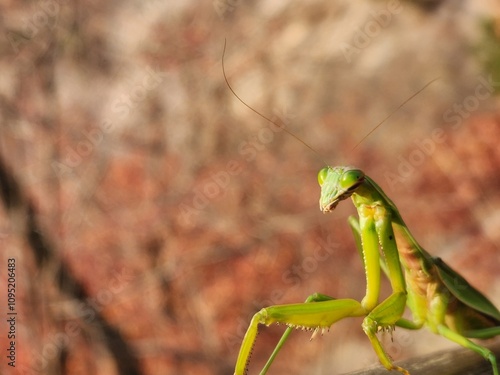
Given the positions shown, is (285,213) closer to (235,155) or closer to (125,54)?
(235,155)

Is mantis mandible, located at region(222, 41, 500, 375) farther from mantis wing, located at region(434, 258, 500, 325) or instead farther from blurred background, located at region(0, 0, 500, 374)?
blurred background, located at region(0, 0, 500, 374)

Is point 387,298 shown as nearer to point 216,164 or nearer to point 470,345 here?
point 470,345

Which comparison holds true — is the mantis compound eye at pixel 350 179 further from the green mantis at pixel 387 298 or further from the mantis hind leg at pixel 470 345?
the mantis hind leg at pixel 470 345

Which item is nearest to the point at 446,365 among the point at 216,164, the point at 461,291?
the point at 461,291

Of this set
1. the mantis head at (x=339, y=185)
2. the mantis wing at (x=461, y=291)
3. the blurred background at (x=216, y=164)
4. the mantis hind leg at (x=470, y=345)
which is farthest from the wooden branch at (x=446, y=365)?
the blurred background at (x=216, y=164)

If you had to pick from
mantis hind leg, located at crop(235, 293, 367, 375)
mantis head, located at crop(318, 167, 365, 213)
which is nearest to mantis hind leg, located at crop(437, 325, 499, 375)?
mantis hind leg, located at crop(235, 293, 367, 375)

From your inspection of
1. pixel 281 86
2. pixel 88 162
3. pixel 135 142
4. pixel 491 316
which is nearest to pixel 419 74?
pixel 281 86

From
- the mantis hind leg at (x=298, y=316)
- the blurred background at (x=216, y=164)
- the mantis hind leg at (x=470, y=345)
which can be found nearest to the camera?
the mantis hind leg at (x=298, y=316)
